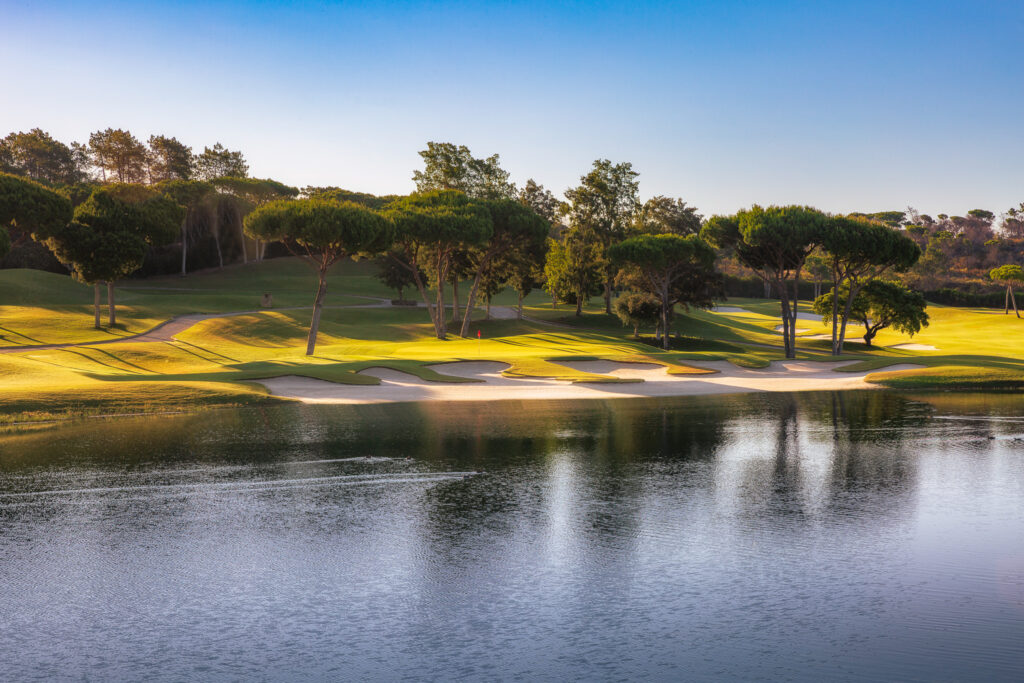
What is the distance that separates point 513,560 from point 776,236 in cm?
4028

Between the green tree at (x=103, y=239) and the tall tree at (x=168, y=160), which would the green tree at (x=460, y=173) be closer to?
the green tree at (x=103, y=239)

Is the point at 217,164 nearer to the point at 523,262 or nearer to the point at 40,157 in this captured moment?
the point at 40,157

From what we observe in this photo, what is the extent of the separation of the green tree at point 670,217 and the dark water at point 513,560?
8538cm

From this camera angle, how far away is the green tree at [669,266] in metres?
56.0

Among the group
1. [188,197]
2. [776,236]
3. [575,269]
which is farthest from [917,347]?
[188,197]

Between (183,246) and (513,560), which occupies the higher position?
(183,246)

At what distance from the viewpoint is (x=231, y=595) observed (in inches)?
312

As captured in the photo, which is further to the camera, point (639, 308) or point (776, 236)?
point (639, 308)

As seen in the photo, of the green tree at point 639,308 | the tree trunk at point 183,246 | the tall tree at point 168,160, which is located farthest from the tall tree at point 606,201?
the tall tree at point 168,160

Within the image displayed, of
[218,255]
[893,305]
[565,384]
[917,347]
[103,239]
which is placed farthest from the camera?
[218,255]

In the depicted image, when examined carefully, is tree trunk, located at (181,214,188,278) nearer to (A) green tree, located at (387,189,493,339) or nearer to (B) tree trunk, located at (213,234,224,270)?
(B) tree trunk, located at (213,234,224,270)

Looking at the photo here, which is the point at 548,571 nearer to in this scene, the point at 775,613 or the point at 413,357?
the point at 775,613

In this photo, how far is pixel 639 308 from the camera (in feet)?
198

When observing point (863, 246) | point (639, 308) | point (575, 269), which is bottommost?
point (639, 308)
